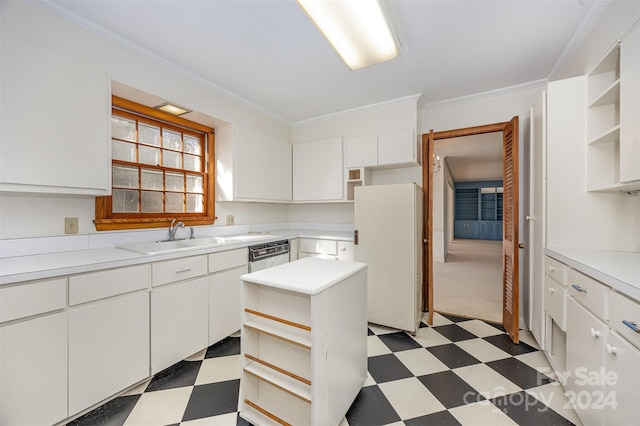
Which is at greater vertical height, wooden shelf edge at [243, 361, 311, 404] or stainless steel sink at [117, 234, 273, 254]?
stainless steel sink at [117, 234, 273, 254]

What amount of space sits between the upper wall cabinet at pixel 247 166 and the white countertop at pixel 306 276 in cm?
161

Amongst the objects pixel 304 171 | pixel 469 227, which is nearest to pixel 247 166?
pixel 304 171

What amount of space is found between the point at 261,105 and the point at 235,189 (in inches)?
45.3

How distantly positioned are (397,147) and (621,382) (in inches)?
95.8

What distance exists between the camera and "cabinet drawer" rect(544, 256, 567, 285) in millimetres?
1667

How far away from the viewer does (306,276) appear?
140cm

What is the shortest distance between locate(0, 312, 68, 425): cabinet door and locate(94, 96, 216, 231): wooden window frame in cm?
89

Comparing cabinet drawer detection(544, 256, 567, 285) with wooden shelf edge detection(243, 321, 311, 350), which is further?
cabinet drawer detection(544, 256, 567, 285)

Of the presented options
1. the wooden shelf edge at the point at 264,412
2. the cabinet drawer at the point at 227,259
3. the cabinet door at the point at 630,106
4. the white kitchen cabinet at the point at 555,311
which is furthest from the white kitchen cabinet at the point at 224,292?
the cabinet door at the point at 630,106

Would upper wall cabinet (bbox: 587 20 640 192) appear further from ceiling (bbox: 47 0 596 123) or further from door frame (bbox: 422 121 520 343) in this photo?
door frame (bbox: 422 121 520 343)

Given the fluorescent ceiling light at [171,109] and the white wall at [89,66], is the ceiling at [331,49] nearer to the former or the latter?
the white wall at [89,66]

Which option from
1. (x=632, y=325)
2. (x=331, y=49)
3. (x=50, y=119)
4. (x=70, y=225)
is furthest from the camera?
(x=331, y=49)

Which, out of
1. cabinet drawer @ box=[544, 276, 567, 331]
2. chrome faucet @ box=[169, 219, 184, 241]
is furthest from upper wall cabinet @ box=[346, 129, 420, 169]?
chrome faucet @ box=[169, 219, 184, 241]

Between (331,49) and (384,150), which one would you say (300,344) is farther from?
(384,150)
